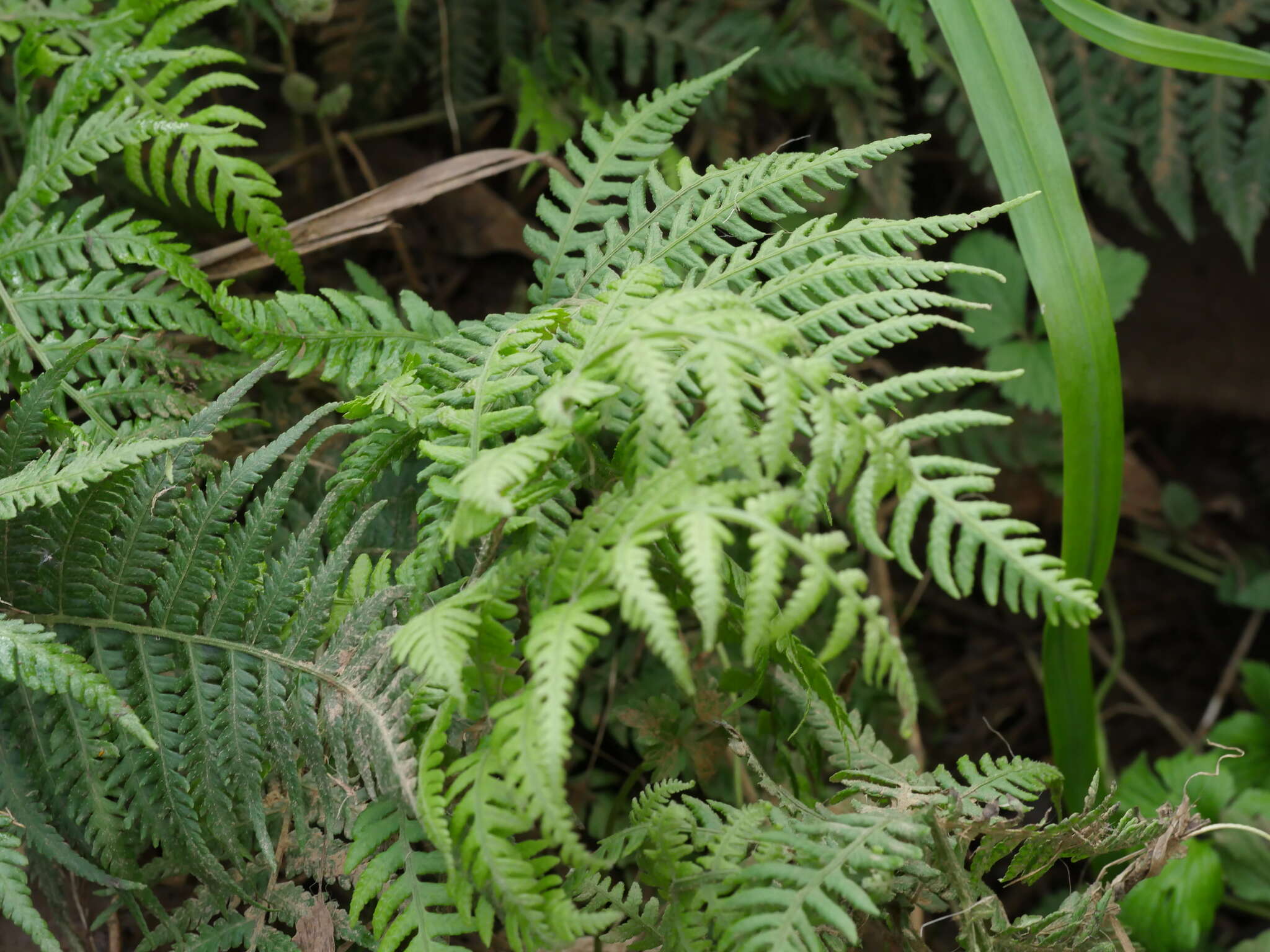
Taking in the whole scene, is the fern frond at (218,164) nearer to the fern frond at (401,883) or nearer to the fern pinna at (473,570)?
the fern pinna at (473,570)

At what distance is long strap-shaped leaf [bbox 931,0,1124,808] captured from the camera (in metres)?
1.33

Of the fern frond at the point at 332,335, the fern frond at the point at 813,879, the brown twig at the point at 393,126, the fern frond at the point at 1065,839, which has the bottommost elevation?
the fern frond at the point at 1065,839

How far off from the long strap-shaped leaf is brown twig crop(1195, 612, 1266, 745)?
5.76 feet

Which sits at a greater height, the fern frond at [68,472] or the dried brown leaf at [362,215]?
the dried brown leaf at [362,215]

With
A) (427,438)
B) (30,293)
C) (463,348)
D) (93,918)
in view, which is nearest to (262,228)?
(30,293)

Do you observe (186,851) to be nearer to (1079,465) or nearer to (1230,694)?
(1079,465)

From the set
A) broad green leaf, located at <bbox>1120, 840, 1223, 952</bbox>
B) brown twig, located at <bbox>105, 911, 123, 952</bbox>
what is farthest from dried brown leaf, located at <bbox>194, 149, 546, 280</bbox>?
broad green leaf, located at <bbox>1120, 840, 1223, 952</bbox>

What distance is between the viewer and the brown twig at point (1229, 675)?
107 inches

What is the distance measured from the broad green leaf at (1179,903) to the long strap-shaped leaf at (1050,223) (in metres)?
0.88

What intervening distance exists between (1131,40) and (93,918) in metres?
2.00

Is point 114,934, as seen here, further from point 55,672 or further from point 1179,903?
point 1179,903

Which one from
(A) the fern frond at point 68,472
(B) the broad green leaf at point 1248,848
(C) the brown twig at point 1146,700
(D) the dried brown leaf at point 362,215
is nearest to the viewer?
(A) the fern frond at point 68,472

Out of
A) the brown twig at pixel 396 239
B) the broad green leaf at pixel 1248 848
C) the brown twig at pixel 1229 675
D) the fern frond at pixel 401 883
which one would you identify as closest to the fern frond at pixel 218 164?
the brown twig at pixel 396 239

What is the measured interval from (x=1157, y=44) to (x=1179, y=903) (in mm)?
1500
